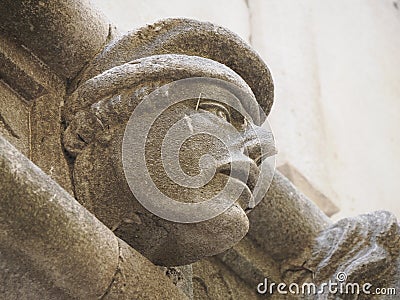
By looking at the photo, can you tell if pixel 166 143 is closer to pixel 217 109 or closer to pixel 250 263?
pixel 217 109

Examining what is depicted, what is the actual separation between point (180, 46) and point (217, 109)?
158 mm

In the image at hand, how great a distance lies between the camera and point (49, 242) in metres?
1.02

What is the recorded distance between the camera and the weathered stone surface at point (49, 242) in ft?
3.27

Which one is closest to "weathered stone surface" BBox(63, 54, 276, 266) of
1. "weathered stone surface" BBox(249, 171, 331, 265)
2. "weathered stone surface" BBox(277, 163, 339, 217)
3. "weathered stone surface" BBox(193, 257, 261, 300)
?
"weathered stone surface" BBox(193, 257, 261, 300)

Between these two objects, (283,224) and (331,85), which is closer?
(283,224)

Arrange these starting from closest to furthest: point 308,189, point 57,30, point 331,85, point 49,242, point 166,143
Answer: point 49,242
point 166,143
point 57,30
point 308,189
point 331,85

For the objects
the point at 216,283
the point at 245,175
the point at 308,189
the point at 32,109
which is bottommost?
the point at 308,189

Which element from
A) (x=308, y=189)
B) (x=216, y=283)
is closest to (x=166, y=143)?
(x=216, y=283)

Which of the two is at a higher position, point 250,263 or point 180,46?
point 180,46

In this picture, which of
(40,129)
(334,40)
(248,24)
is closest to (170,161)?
(40,129)

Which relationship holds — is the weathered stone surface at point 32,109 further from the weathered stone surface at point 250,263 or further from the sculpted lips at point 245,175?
the weathered stone surface at point 250,263

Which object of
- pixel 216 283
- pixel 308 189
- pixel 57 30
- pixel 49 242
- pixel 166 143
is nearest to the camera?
pixel 49 242

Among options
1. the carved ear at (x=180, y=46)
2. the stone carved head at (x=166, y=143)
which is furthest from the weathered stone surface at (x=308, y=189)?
the stone carved head at (x=166, y=143)

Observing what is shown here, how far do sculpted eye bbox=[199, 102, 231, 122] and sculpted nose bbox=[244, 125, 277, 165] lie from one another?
4 cm
